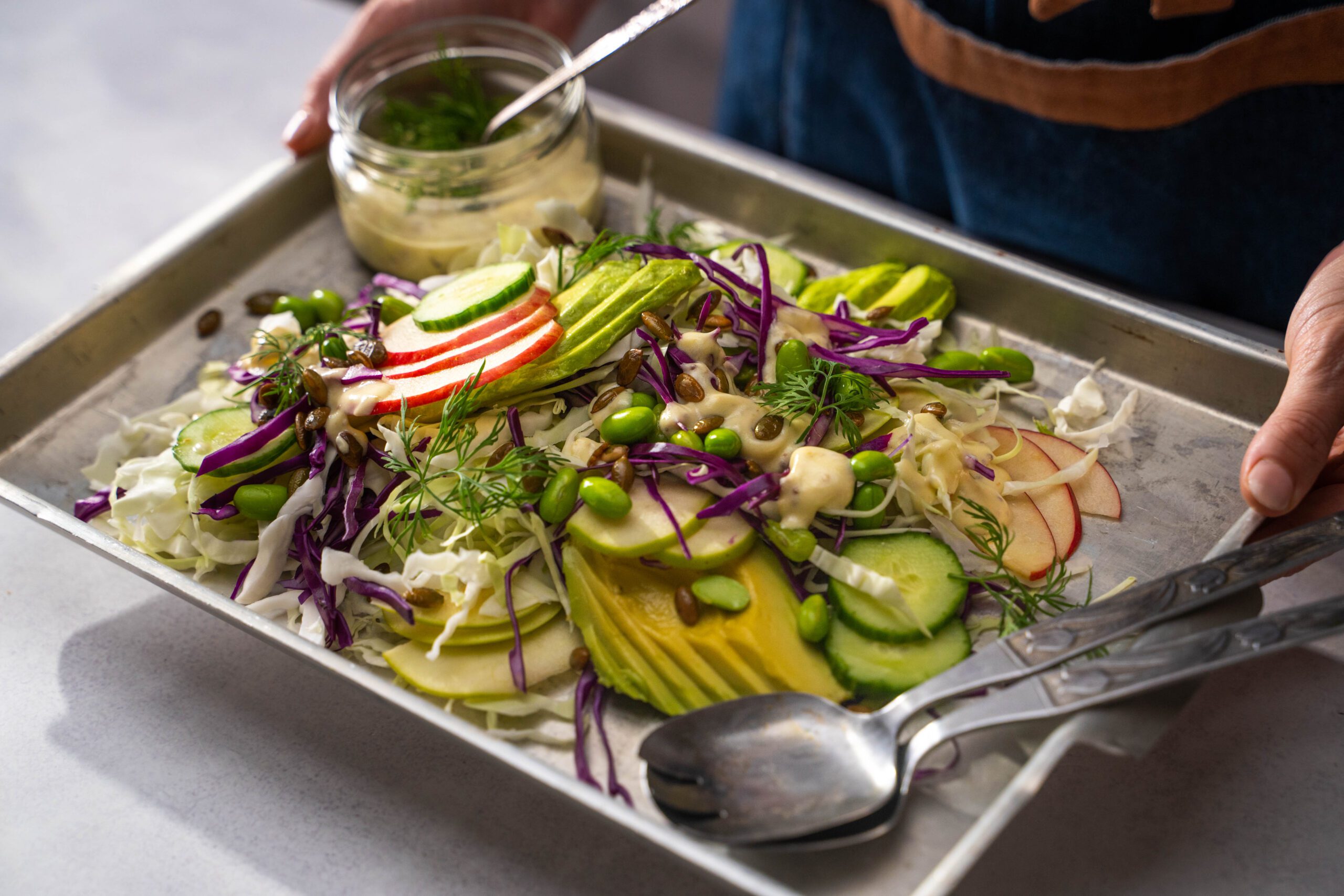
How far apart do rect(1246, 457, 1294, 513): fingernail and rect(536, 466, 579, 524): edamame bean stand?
1.30 m

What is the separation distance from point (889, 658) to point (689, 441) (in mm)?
579

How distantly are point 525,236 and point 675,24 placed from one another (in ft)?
11.1

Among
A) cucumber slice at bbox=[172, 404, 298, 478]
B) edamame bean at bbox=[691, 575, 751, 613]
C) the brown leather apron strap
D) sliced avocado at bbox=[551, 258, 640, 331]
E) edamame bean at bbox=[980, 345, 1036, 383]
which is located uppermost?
the brown leather apron strap

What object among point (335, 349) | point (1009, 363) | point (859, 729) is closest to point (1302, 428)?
point (1009, 363)

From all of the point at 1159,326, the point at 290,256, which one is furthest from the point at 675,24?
the point at 1159,326

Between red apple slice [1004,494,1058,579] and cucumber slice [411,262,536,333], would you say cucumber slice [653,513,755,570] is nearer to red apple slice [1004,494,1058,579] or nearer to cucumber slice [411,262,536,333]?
red apple slice [1004,494,1058,579]

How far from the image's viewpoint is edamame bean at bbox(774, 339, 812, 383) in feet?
7.17

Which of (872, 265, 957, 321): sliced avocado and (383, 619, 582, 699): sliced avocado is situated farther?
(872, 265, 957, 321): sliced avocado

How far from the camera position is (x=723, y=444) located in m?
2.00

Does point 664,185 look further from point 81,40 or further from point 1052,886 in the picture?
point 81,40

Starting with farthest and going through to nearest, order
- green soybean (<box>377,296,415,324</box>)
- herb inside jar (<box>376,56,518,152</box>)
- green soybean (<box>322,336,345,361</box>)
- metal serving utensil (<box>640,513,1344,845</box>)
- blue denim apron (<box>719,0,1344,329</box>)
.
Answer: herb inside jar (<box>376,56,518,152</box>), blue denim apron (<box>719,0,1344,329</box>), green soybean (<box>377,296,415,324</box>), green soybean (<box>322,336,345,361</box>), metal serving utensil (<box>640,513,1344,845</box>)

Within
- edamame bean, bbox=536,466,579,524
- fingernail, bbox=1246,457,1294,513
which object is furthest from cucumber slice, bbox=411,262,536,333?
fingernail, bbox=1246,457,1294,513

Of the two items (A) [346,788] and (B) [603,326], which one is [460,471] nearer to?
(B) [603,326]

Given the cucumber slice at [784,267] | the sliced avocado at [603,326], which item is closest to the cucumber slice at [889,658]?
the sliced avocado at [603,326]
